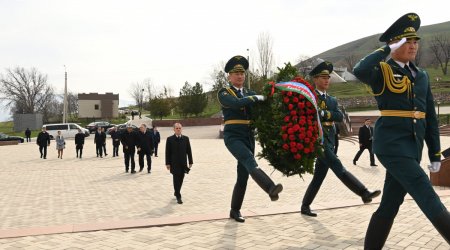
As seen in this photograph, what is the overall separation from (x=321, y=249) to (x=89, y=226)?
3.07 m

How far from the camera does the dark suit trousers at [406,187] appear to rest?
11.1 feet

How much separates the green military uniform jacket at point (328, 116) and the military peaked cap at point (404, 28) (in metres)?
1.92

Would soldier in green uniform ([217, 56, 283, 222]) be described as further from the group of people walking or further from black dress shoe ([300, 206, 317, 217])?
the group of people walking

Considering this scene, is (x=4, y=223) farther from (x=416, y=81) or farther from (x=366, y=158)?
(x=366, y=158)

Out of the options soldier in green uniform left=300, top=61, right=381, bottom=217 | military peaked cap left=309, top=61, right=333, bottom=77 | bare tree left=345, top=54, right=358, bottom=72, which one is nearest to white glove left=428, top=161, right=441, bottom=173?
soldier in green uniform left=300, top=61, right=381, bottom=217

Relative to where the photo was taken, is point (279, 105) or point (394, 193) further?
point (279, 105)

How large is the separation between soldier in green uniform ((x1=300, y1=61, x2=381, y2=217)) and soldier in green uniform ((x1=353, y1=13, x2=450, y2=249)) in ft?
5.39

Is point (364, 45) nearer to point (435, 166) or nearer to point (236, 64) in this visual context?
point (236, 64)

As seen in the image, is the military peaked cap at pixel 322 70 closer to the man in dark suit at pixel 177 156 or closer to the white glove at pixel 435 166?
the white glove at pixel 435 166

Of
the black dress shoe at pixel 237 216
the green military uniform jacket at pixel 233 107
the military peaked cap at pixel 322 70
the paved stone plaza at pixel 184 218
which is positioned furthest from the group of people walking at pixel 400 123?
the black dress shoe at pixel 237 216

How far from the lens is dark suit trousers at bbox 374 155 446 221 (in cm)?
338

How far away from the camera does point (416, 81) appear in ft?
12.5

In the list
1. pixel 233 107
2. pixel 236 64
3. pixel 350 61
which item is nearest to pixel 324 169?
pixel 233 107

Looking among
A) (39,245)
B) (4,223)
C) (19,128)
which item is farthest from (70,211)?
(19,128)
